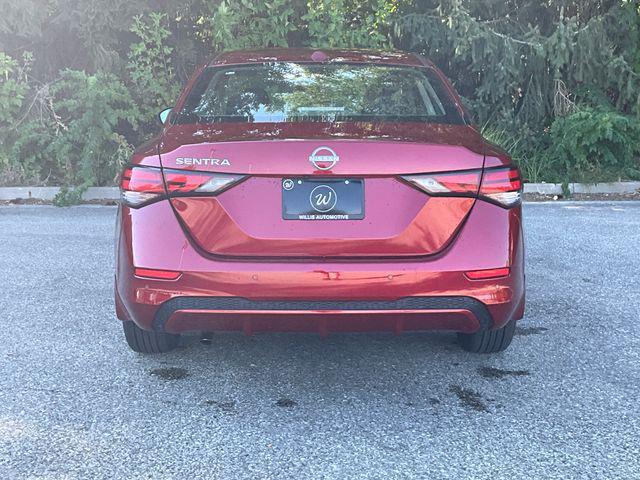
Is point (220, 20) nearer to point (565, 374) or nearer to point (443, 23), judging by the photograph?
point (443, 23)

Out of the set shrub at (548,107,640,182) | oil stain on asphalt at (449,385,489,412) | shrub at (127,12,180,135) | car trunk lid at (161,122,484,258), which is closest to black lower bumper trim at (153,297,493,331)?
car trunk lid at (161,122,484,258)

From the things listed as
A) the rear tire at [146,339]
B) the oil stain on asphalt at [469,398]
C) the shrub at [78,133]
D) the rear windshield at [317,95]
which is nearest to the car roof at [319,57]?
the rear windshield at [317,95]

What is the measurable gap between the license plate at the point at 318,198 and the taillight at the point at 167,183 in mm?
212

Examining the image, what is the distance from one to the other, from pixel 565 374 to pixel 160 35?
302 inches

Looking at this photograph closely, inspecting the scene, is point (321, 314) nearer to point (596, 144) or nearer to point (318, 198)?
point (318, 198)

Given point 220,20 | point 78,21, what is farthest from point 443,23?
point 78,21

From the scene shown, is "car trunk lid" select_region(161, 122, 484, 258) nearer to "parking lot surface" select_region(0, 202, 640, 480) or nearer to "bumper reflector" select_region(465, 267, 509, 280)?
"bumper reflector" select_region(465, 267, 509, 280)

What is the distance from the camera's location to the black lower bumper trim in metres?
2.98

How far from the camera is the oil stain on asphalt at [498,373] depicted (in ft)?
11.8

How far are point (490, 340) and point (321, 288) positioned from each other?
1.21 metres

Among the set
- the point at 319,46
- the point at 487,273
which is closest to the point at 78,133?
the point at 319,46

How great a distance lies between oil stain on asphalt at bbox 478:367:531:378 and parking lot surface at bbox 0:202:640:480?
0.05 ft

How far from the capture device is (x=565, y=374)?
3.62 metres

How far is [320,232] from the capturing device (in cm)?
296
